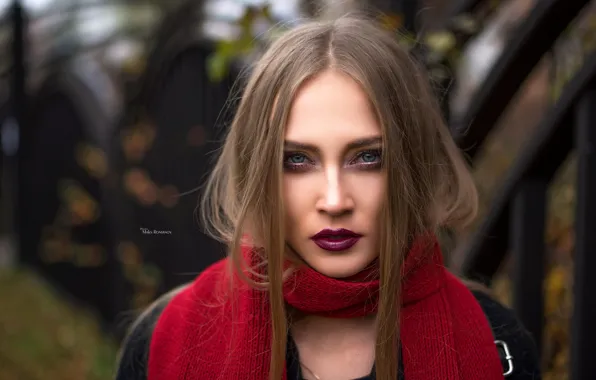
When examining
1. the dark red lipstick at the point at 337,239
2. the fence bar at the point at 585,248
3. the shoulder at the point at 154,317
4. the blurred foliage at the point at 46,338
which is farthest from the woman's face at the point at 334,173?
the blurred foliage at the point at 46,338

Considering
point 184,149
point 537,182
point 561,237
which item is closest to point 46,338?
point 184,149

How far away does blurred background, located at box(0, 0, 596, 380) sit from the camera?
224 cm

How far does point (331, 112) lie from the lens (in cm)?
147

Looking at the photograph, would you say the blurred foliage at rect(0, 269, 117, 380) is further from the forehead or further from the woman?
the forehead

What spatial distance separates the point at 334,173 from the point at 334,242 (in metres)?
0.13

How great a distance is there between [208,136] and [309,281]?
2165mm

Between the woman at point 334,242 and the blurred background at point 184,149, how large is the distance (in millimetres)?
315

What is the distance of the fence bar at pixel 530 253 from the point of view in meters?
2.25

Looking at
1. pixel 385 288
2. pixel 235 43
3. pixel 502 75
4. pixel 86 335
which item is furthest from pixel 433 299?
pixel 86 335

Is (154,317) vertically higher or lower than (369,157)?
lower

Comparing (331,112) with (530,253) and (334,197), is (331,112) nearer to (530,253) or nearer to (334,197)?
(334,197)

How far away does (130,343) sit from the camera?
179 cm

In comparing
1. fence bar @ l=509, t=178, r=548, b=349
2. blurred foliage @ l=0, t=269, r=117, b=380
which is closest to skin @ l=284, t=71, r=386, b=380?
fence bar @ l=509, t=178, r=548, b=349

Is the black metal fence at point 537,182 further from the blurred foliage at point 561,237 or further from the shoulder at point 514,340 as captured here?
the shoulder at point 514,340
